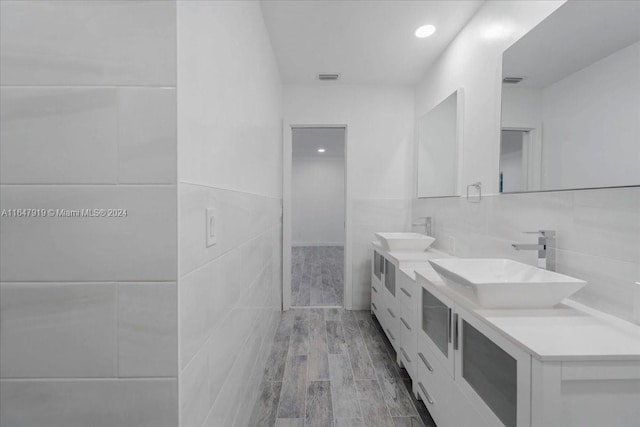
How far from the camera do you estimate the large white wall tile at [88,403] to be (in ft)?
2.31

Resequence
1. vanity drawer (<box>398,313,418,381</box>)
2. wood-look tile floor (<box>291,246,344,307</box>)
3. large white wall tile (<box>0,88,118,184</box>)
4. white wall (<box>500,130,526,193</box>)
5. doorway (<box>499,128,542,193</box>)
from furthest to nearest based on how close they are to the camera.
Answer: wood-look tile floor (<box>291,246,344,307</box>)
vanity drawer (<box>398,313,418,381</box>)
white wall (<box>500,130,526,193</box>)
doorway (<box>499,128,542,193</box>)
large white wall tile (<box>0,88,118,184</box>)

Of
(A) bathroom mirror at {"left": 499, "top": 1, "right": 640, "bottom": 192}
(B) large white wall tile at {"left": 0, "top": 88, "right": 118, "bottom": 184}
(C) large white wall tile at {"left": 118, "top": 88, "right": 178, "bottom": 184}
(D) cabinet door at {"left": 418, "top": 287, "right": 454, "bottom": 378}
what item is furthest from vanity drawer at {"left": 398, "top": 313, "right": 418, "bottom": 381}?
(B) large white wall tile at {"left": 0, "top": 88, "right": 118, "bottom": 184}

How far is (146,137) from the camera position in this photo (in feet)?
2.28

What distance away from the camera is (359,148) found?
3238 millimetres

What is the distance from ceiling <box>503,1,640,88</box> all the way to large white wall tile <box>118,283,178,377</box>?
1.73 metres

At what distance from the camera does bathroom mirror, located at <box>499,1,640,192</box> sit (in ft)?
3.40

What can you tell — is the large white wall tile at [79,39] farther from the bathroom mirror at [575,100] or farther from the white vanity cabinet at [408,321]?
the white vanity cabinet at [408,321]

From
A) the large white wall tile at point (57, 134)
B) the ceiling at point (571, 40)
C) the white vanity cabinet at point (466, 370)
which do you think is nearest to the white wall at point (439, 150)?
the ceiling at point (571, 40)

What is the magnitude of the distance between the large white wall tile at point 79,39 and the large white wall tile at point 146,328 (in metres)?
0.51

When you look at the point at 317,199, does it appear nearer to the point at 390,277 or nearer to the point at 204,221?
the point at 390,277

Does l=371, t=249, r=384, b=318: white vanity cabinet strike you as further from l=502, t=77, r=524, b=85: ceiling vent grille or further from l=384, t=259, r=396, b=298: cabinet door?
l=502, t=77, r=524, b=85: ceiling vent grille

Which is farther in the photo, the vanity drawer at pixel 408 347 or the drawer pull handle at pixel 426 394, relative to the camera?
the vanity drawer at pixel 408 347

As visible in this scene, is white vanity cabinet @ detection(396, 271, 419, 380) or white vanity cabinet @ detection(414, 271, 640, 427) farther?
white vanity cabinet @ detection(396, 271, 419, 380)

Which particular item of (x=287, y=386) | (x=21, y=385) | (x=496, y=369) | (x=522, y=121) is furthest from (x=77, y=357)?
(x=522, y=121)
